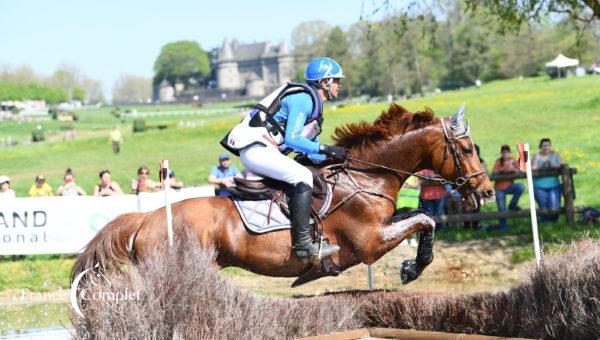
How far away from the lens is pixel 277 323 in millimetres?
7703

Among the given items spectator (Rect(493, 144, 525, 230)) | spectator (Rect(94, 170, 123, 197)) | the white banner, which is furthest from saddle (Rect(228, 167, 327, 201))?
spectator (Rect(493, 144, 525, 230))

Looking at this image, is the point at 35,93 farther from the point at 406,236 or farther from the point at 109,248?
the point at 406,236

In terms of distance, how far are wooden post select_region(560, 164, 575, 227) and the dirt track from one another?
1.31m

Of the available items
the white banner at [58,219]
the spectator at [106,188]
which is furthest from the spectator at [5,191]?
the spectator at [106,188]

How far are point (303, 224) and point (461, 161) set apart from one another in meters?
1.80

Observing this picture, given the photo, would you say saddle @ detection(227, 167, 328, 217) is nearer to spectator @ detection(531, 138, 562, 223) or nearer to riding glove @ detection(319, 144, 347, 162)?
riding glove @ detection(319, 144, 347, 162)

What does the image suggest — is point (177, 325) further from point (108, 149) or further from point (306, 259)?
point (108, 149)

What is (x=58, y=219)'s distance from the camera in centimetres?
1672

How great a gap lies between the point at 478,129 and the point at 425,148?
110 feet

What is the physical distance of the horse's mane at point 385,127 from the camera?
29.8ft

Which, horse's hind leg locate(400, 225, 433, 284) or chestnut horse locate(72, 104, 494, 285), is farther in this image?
horse's hind leg locate(400, 225, 433, 284)

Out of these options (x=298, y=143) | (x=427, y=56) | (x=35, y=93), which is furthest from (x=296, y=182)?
(x=35, y=93)

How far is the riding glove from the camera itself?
27.9 ft

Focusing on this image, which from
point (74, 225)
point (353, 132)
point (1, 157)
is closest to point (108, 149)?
point (1, 157)
